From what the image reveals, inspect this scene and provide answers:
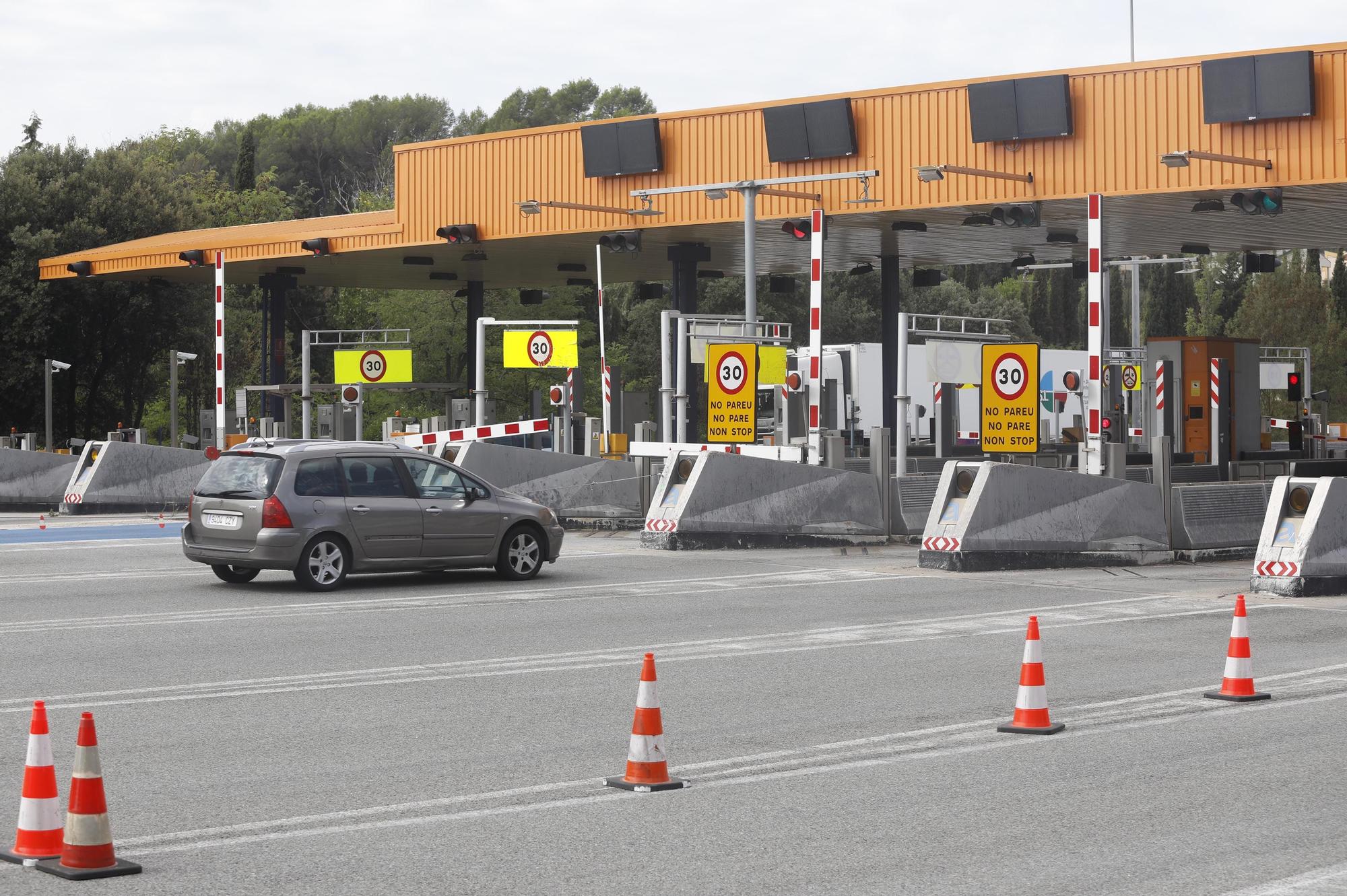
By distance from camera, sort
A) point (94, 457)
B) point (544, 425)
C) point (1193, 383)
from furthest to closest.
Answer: point (1193, 383) → point (94, 457) → point (544, 425)

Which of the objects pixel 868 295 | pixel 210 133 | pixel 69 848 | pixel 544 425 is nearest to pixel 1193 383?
pixel 544 425

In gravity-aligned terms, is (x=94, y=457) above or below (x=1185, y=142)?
below

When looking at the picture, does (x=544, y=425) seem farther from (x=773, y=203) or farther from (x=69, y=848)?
(x=69, y=848)

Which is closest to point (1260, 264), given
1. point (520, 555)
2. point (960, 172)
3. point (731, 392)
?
point (960, 172)

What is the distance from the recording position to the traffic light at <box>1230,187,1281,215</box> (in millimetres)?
25797

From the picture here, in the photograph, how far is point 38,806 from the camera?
6238 mm

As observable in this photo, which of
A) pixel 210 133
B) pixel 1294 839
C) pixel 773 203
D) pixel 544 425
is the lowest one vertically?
pixel 1294 839

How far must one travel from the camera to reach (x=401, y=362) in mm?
34750

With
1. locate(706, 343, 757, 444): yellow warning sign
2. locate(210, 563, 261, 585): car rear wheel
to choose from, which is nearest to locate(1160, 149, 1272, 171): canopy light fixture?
locate(706, 343, 757, 444): yellow warning sign

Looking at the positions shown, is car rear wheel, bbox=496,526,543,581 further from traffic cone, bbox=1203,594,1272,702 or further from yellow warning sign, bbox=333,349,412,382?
yellow warning sign, bbox=333,349,412,382

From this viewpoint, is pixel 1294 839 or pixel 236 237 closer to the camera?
pixel 1294 839

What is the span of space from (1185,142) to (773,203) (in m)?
7.15

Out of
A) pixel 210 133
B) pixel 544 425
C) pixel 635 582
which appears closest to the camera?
pixel 635 582

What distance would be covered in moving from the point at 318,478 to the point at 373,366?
18576mm
